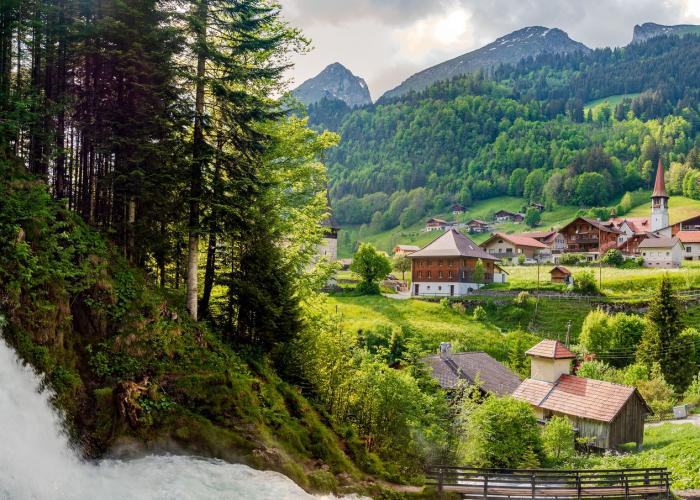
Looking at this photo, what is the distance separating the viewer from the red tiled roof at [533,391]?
3431cm

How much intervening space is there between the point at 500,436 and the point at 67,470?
745 inches

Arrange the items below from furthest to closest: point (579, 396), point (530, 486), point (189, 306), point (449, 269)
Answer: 1. point (449, 269)
2. point (579, 396)
3. point (530, 486)
4. point (189, 306)

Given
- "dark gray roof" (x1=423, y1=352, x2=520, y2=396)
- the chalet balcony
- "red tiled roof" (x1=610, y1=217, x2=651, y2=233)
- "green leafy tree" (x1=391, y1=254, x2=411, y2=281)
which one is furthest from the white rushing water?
"red tiled roof" (x1=610, y1=217, x2=651, y2=233)

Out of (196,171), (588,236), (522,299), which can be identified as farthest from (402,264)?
(196,171)

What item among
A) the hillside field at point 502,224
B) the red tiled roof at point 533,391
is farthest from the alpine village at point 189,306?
the hillside field at point 502,224

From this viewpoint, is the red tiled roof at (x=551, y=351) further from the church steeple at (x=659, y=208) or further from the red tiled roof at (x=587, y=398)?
the church steeple at (x=659, y=208)

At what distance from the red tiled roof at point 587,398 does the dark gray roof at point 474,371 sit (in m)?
3.73

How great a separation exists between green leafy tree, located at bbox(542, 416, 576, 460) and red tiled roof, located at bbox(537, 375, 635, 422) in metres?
3.81

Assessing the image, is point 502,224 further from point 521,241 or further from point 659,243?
point 659,243

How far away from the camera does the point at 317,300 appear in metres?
23.2

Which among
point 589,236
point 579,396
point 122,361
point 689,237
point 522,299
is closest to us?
point 122,361

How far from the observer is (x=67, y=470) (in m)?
10.2

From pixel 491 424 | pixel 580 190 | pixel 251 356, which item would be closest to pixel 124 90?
pixel 251 356

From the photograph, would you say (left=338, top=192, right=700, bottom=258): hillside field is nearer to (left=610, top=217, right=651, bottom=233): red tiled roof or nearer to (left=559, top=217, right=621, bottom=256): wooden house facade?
(left=610, top=217, right=651, bottom=233): red tiled roof
